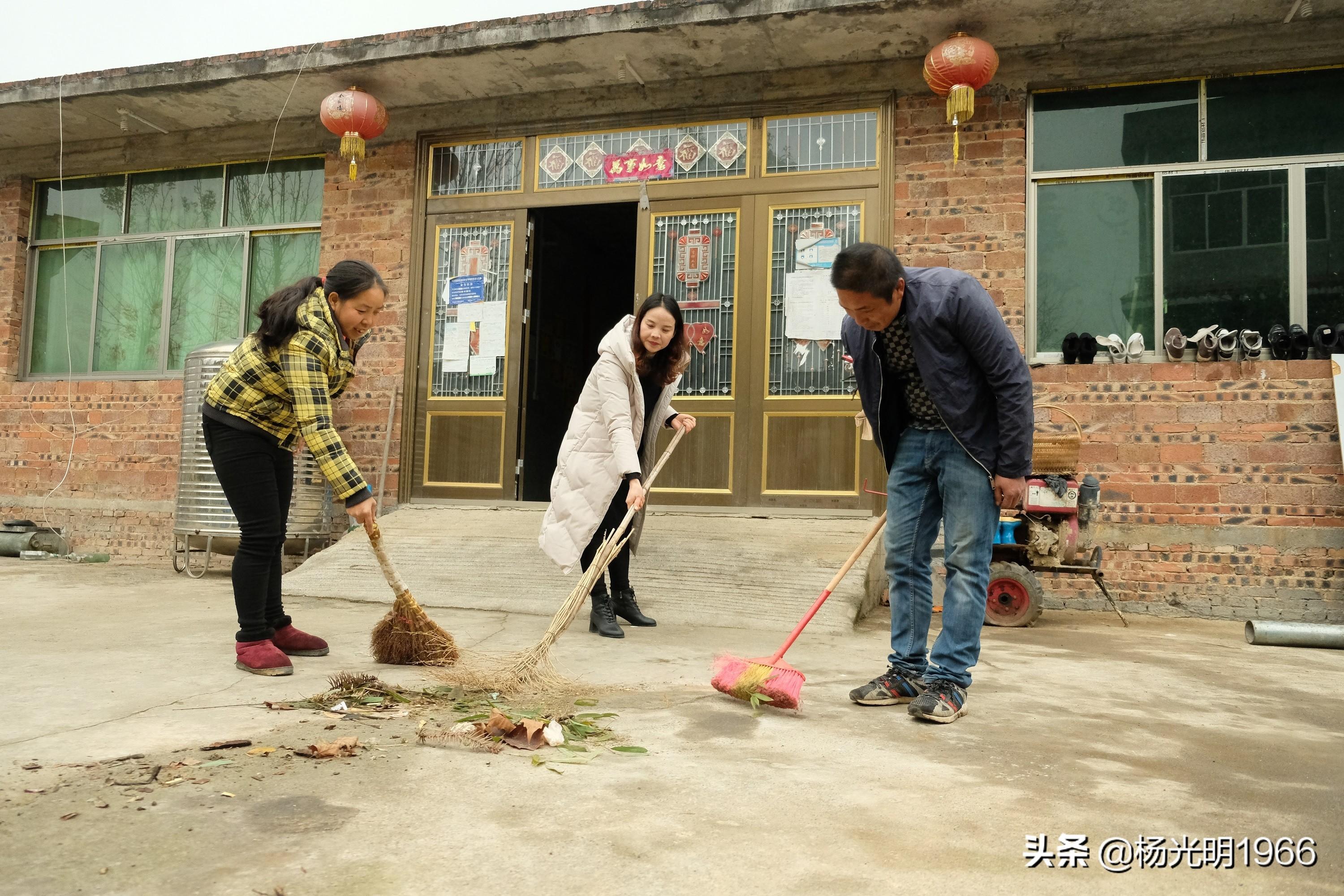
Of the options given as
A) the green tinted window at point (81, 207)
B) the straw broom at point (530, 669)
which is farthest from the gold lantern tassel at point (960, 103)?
the green tinted window at point (81, 207)

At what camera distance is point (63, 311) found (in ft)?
30.7

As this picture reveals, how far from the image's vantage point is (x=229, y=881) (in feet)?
5.28

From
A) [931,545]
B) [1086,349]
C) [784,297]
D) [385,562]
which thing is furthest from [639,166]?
[931,545]

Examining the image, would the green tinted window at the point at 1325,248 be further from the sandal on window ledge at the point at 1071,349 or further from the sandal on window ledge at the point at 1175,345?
the sandal on window ledge at the point at 1071,349

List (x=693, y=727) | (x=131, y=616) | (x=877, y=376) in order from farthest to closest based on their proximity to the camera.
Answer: (x=131, y=616) → (x=877, y=376) → (x=693, y=727)

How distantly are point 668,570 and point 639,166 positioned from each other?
11.4 feet

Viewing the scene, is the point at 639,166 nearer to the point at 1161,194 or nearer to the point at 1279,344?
the point at 1161,194

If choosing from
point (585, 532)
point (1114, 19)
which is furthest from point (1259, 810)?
point (1114, 19)

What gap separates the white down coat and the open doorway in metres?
3.27

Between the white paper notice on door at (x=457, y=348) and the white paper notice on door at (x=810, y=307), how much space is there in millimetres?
2654

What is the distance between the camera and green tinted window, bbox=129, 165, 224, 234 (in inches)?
352

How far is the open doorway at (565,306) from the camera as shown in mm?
8273

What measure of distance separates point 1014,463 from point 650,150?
5.39 metres

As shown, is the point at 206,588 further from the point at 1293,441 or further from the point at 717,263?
the point at 1293,441
